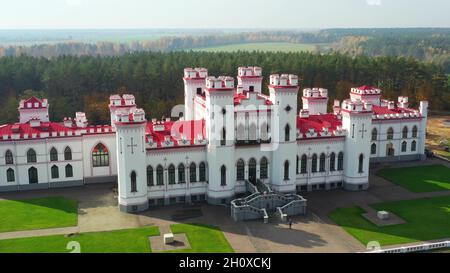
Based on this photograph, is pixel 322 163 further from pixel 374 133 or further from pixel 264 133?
pixel 374 133

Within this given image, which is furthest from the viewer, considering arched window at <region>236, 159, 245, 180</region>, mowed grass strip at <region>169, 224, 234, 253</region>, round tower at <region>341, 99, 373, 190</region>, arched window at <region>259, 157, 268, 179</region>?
round tower at <region>341, 99, 373, 190</region>

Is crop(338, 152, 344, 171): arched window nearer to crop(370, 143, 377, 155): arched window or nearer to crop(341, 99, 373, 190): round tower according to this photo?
crop(341, 99, 373, 190): round tower

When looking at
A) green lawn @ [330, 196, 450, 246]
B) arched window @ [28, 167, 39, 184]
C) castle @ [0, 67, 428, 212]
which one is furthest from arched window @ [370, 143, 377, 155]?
arched window @ [28, 167, 39, 184]

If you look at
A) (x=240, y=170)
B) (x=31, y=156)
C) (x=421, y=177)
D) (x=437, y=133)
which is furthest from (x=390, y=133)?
(x=31, y=156)

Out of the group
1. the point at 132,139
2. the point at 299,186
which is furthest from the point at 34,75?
the point at 299,186

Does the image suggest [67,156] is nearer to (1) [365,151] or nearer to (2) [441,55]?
(1) [365,151]
